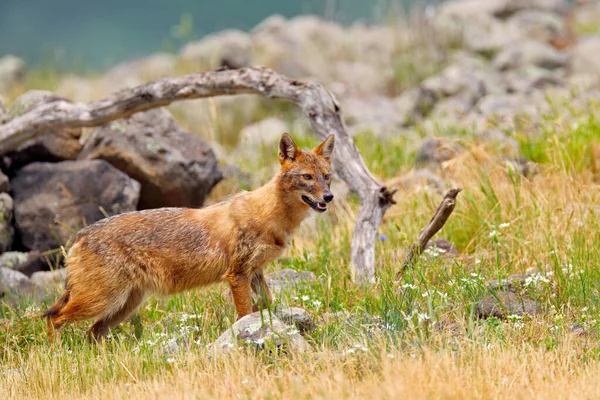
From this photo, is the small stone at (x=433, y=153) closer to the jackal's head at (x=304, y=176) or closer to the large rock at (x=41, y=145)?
the jackal's head at (x=304, y=176)

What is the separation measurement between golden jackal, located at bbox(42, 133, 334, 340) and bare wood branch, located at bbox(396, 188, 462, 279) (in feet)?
3.52

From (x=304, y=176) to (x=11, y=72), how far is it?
12957mm

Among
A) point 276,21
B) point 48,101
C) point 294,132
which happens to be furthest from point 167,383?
point 276,21

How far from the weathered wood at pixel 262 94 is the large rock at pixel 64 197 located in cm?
53

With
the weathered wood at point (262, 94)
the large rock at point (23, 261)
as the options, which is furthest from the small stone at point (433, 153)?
the large rock at point (23, 261)

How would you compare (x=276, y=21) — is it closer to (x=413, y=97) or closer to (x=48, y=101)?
(x=413, y=97)

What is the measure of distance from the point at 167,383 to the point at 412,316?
182 cm

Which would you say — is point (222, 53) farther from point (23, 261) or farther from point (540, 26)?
point (23, 261)

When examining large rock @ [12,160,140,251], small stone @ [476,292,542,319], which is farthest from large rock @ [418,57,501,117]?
small stone @ [476,292,542,319]

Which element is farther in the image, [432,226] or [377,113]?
[377,113]

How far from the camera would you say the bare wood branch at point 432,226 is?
266 inches

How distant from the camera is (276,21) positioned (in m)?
28.0

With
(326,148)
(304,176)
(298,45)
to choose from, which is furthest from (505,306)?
(298,45)

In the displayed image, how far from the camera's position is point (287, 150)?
21.8 ft
